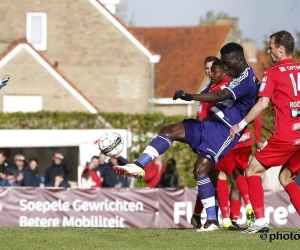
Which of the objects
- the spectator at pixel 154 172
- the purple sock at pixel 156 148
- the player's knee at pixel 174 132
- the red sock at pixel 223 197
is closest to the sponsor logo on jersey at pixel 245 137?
the red sock at pixel 223 197

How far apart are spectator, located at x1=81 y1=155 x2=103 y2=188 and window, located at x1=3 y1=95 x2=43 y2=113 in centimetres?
1207

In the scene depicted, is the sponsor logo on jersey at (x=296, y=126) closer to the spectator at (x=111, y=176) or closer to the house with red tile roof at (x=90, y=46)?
the spectator at (x=111, y=176)

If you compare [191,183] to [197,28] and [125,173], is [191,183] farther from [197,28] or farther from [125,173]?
[197,28]

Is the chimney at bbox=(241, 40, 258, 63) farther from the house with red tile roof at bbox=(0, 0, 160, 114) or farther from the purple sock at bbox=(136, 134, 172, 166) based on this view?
the purple sock at bbox=(136, 134, 172, 166)

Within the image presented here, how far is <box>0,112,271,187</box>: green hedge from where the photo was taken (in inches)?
1200

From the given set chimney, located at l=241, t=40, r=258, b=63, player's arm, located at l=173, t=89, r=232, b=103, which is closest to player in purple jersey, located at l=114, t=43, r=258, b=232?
player's arm, located at l=173, t=89, r=232, b=103

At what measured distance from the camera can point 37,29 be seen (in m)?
41.4

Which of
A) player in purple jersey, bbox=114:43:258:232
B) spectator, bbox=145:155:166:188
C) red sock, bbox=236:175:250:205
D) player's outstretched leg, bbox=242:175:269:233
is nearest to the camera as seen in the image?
player's outstretched leg, bbox=242:175:269:233

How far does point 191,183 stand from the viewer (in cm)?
3083

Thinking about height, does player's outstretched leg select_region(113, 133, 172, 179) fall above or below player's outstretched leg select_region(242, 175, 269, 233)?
above

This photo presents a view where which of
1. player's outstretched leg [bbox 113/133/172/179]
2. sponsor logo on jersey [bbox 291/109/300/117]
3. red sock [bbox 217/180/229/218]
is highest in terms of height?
sponsor logo on jersey [bbox 291/109/300/117]

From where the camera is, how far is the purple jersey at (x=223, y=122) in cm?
1212

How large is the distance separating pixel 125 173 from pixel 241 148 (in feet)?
8.98

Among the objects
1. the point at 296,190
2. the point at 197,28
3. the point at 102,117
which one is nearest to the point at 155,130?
the point at 102,117
